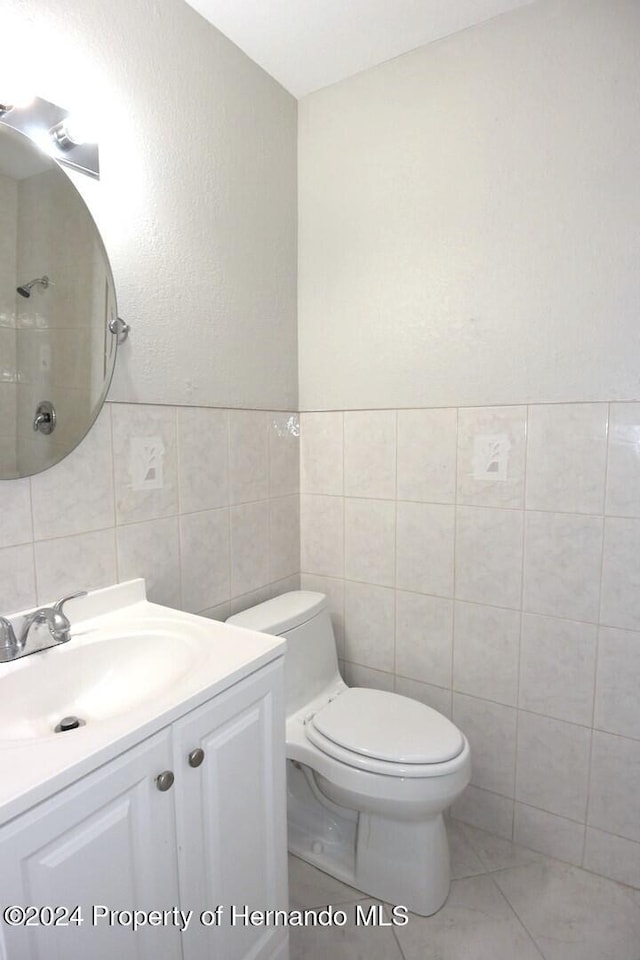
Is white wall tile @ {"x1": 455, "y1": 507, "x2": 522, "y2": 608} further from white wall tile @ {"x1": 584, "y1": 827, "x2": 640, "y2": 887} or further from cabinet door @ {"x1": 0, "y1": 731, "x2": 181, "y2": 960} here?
cabinet door @ {"x1": 0, "y1": 731, "x2": 181, "y2": 960}

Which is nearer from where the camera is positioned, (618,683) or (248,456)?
(618,683)

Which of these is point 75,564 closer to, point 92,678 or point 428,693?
point 92,678

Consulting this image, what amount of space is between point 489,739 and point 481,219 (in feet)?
5.33

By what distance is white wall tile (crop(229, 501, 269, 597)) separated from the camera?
5.30ft

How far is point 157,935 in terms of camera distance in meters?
0.83

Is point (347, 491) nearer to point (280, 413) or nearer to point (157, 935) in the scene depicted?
point (280, 413)

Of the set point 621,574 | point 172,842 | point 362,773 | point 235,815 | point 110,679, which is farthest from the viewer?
Answer: point 621,574

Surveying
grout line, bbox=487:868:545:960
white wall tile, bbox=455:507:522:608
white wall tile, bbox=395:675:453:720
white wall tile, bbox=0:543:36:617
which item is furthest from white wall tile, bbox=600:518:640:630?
white wall tile, bbox=0:543:36:617

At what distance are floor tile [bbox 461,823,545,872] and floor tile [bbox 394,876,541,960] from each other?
96 mm

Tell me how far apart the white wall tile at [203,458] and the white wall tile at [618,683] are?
3.91ft

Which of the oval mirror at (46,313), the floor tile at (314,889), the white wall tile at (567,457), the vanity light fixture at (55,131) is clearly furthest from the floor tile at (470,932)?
the vanity light fixture at (55,131)

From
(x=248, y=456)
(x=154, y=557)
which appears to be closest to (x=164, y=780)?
(x=154, y=557)

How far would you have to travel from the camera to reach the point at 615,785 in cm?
144

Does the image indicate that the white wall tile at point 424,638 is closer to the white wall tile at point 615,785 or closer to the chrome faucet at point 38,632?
the white wall tile at point 615,785
